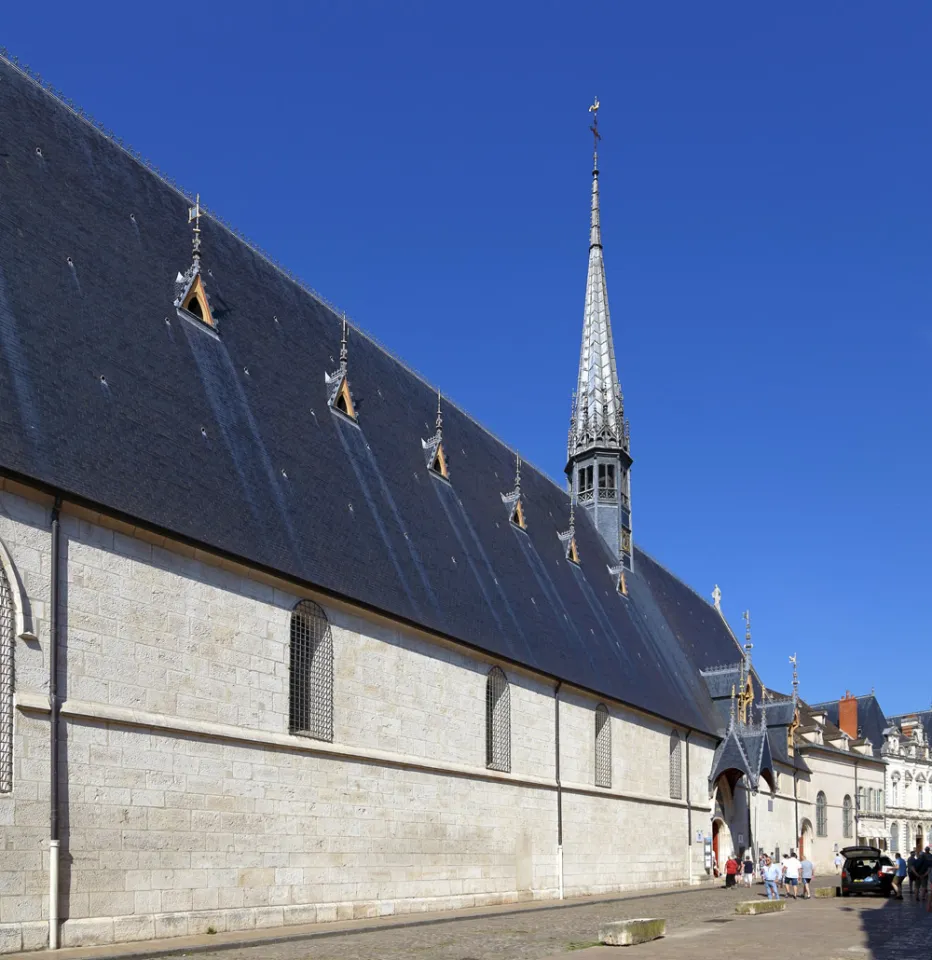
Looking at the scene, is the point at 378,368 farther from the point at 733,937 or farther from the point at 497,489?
the point at 733,937

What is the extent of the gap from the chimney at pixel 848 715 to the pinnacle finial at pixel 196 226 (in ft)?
194

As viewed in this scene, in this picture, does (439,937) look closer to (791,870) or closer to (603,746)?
(603,746)

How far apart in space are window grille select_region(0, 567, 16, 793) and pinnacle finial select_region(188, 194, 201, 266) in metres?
9.48

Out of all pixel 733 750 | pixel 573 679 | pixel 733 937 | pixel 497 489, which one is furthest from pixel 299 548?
pixel 733 750

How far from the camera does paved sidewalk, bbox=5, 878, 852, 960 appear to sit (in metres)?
15.2

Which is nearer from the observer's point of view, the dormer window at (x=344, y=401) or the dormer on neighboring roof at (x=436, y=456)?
the dormer window at (x=344, y=401)

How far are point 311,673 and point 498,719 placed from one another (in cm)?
779

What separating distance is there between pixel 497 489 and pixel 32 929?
21.7 m

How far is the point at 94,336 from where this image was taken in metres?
18.6

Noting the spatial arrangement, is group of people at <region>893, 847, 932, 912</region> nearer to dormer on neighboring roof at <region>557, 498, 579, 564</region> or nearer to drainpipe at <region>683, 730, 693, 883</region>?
drainpipe at <region>683, 730, 693, 883</region>

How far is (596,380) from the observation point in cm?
5016

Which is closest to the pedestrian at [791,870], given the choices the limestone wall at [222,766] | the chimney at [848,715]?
the limestone wall at [222,766]

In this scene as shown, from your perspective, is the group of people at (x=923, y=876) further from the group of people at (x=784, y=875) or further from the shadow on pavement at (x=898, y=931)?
the group of people at (x=784, y=875)

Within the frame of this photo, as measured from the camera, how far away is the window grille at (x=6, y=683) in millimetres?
14508
